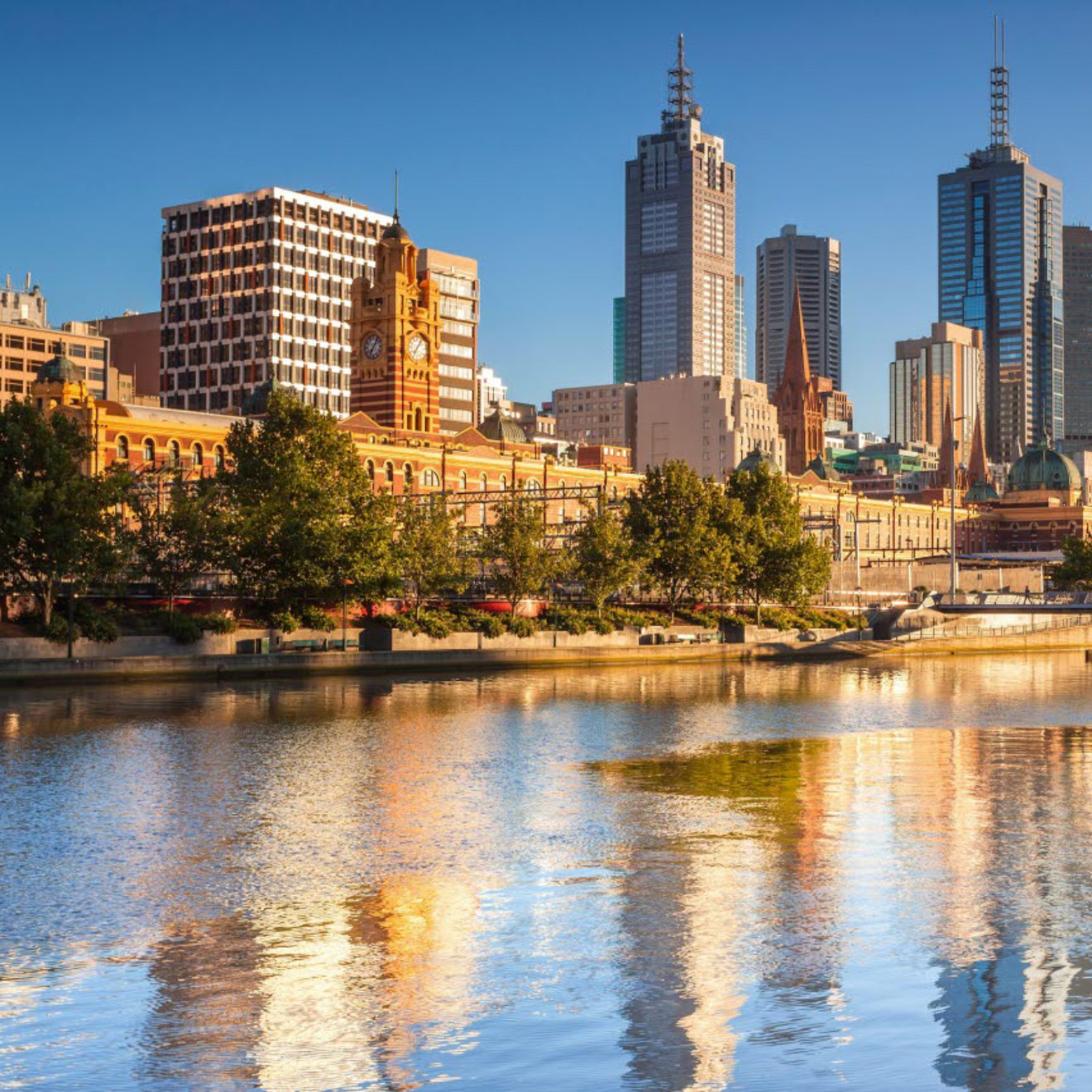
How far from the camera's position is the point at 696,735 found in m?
55.9

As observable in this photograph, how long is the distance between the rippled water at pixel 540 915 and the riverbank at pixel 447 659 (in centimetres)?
2534

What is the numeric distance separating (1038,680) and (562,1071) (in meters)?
85.3

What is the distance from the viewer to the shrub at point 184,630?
88775 mm

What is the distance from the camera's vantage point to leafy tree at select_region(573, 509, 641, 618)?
12056cm

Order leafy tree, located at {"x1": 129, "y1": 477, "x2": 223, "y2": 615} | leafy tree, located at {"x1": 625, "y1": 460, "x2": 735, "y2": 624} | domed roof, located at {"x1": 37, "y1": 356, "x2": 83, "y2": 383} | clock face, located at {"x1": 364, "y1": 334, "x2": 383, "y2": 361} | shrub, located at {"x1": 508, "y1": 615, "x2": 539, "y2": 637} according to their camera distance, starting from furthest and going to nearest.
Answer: clock face, located at {"x1": 364, "y1": 334, "x2": 383, "y2": 361}, domed roof, located at {"x1": 37, "y1": 356, "x2": 83, "y2": 383}, leafy tree, located at {"x1": 625, "y1": 460, "x2": 735, "y2": 624}, shrub, located at {"x1": 508, "y1": 615, "x2": 539, "y2": 637}, leafy tree, located at {"x1": 129, "y1": 477, "x2": 223, "y2": 615}

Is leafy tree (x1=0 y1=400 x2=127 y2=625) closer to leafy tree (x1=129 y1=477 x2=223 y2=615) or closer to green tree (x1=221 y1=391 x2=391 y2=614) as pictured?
leafy tree (x1=129 y1=477 x2=223 y2=615)

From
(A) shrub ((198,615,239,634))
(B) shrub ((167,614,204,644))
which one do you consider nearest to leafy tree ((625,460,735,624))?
(A) shrub ((198,615,239,634))

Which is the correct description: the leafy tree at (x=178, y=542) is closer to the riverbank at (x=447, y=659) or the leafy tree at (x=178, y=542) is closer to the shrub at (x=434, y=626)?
the riverbank at (x=447, y=659)

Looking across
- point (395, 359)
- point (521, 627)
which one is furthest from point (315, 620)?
point (395, 359)

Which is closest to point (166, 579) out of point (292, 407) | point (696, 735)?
point (292, 407)

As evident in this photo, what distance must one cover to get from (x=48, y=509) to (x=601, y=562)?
4739 cm

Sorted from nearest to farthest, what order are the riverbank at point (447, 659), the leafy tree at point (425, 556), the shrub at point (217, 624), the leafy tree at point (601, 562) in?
the riverbank at point (447, 659), the shrub at point (217, 624), the leafy tree at point (425, 556), the leafy tree at point (601, 562)

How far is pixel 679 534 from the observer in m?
133

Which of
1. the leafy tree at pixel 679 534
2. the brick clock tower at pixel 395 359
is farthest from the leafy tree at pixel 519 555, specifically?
the brick clock tower at pixel 395 359
